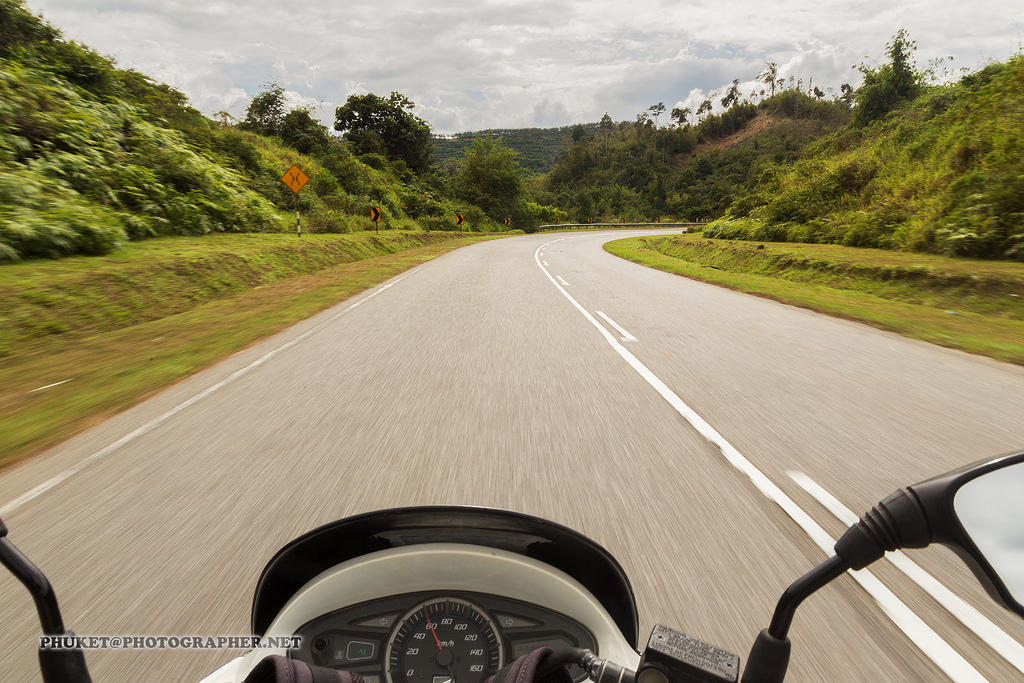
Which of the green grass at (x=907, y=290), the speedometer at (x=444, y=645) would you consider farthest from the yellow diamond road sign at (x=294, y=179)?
the speedometer at (x=444, y=645)

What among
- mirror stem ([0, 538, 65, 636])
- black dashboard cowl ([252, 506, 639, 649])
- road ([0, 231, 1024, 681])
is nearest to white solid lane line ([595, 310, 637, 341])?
road ([0, 231, 1024, 681])

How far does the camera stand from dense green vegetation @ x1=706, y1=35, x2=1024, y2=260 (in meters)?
13.0

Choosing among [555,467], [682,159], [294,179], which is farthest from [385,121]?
[682,159]

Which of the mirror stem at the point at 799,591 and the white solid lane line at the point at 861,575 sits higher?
the mirror stem at the point at 799,591

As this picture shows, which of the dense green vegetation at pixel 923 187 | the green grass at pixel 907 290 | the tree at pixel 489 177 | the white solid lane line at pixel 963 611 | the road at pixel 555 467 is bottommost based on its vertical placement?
the road at pixel 555 467

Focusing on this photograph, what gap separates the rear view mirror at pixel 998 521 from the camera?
791mm

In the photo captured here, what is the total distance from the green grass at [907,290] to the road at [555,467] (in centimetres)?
149

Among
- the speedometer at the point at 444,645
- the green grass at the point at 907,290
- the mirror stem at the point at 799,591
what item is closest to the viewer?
the mirror stem at the point at 799,591

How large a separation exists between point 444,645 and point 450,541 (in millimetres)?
279

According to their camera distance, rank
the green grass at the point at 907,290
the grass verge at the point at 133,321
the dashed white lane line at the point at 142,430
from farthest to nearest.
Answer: the green grass at the point at 907,290, the grass verge at the point at 133,321, the dashed white lane line at the point at 142,430

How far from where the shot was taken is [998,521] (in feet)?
2.74

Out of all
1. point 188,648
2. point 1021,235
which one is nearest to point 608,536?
point 188,648

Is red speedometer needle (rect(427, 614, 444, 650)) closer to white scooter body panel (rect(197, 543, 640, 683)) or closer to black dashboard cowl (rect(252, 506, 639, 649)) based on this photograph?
white scooter body panel (rect(197, 543, 640, 683))

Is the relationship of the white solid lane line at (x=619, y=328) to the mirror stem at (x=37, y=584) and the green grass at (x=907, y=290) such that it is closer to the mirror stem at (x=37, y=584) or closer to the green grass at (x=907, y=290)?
the green grass at (x=907, y=290)
